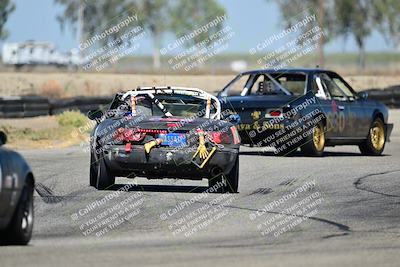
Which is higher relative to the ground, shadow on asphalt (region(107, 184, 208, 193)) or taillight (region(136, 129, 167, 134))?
taillight (region(136, 129, 167, 134))

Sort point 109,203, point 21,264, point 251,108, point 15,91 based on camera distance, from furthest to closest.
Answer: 1. point 15,91
2. point 251,108
3. point 109,203
4. point 21,264

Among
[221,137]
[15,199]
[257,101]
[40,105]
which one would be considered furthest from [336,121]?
[40,105]

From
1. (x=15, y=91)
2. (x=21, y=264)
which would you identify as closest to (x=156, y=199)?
(x=21, y=264)

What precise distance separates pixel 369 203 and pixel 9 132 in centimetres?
1548

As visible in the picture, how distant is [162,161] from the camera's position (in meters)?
13.1

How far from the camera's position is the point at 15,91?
160ft

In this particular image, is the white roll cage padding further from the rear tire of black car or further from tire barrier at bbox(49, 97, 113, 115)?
tire barrier at bbox(49, 97, 113, 115)

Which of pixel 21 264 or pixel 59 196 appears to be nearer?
pixel 21 264

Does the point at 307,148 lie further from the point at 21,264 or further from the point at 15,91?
the point at 15,91

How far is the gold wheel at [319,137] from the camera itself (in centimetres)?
1894

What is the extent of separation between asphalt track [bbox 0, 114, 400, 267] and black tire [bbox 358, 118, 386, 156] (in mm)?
2627

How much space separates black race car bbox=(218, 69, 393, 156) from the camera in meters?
18.4

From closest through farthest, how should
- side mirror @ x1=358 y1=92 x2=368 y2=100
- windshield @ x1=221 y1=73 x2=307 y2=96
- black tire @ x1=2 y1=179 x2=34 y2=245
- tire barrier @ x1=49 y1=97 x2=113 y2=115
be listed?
1. black tire @ x1=2 y1=179 x2=34 y2=245
2. windshield @ x1=221 y1=73 x2=307 y2=96
3. side mirror @ x1=358 y1=92 x2=368 y2=100
4. tire barrier @ x1=49 y1=97 x2=113 y2=115

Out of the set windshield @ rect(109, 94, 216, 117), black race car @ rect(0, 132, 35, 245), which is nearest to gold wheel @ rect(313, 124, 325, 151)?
windshield @ rect(109, 94, 216, 117)
